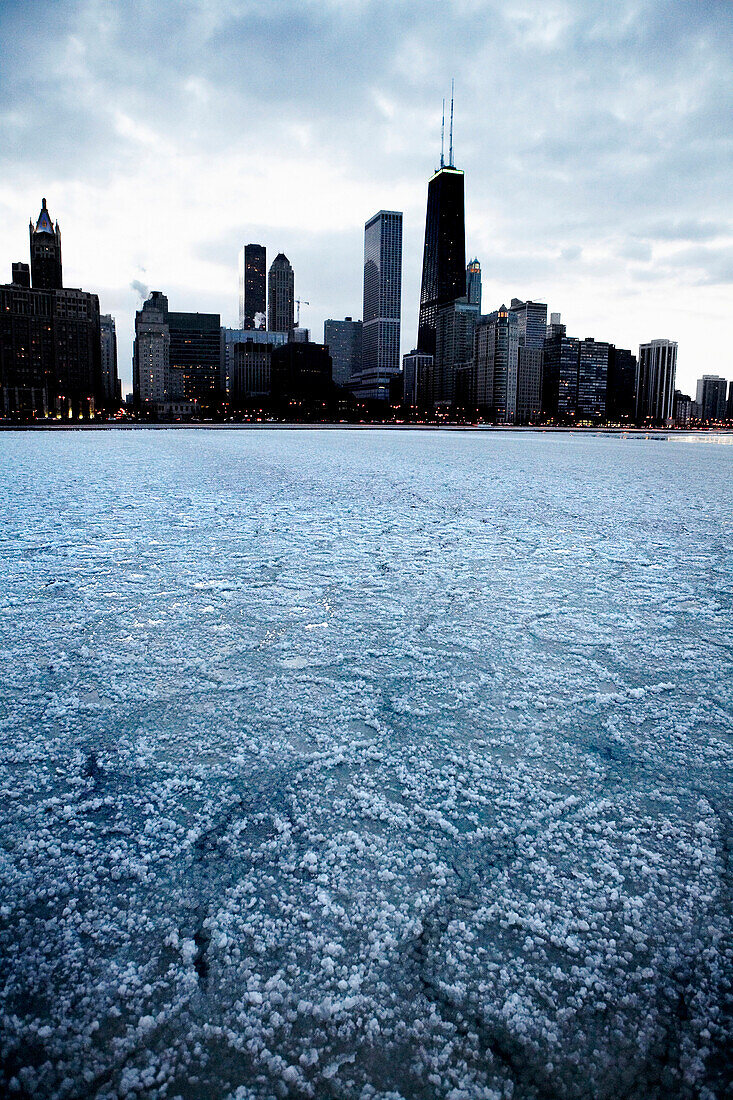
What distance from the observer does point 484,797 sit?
8.02ft

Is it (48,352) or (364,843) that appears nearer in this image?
(364,843)

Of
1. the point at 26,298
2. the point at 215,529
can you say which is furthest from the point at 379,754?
the point at 26,298

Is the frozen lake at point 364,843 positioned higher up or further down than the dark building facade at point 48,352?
further down

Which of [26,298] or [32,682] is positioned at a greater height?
[26,298]

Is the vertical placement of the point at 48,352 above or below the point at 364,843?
above

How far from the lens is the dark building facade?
15025 cm

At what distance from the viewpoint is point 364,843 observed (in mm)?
2158

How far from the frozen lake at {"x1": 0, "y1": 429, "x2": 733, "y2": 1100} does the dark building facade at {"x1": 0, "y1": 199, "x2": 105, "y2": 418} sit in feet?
526

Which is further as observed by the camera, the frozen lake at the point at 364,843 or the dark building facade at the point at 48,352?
the dark building facade at the point at 48,352

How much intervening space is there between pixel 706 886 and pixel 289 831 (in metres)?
1.28

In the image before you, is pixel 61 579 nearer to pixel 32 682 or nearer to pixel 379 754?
pixel 32 682

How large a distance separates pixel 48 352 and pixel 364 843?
182 meters

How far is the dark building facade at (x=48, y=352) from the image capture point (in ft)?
493

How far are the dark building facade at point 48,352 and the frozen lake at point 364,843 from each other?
160174mm
